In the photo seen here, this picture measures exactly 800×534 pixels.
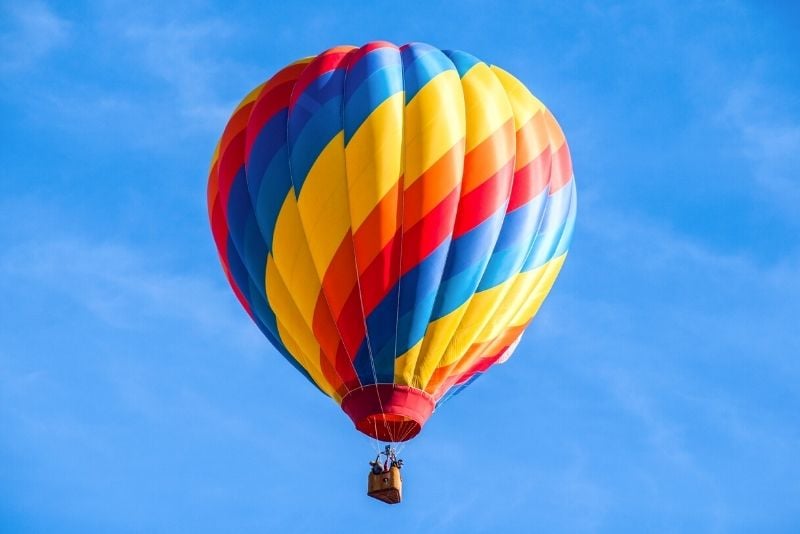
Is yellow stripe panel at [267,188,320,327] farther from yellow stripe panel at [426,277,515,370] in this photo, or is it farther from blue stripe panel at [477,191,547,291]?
blue stripe panel at [477,191,547,291]

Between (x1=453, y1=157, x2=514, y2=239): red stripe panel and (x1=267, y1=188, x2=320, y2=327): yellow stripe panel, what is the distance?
5.72 feet

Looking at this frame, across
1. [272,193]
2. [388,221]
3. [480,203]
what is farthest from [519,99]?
[272,193]

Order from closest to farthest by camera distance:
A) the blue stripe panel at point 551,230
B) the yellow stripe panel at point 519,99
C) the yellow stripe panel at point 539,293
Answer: the blue stripe panel at point 551,230 < the yellow stripe panel at point 519,99 < the yellow stripe panel at point 539,293

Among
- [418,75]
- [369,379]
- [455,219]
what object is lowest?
[369,379]

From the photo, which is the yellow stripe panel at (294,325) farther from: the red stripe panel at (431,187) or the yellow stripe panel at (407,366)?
the red stripe panel at (431,187)

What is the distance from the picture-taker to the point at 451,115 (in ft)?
75.5

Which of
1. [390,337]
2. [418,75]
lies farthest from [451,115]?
[390,337]

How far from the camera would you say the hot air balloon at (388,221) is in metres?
22.5

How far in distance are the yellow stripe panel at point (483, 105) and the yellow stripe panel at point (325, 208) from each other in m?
1.60

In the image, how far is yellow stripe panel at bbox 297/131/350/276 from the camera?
22.5 meters

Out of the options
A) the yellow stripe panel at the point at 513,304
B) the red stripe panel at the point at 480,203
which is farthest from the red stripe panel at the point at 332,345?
the red stripe panel at the point at 480,203

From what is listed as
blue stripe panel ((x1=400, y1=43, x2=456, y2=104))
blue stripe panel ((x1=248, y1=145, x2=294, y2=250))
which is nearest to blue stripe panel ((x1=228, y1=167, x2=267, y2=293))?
blue stripe panel ((x1=248, y1=145, x2=294, y2=250))

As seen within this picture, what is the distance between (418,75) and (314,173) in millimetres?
1816

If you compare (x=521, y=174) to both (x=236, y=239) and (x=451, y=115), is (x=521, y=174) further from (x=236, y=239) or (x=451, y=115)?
(x=236, y=239)
